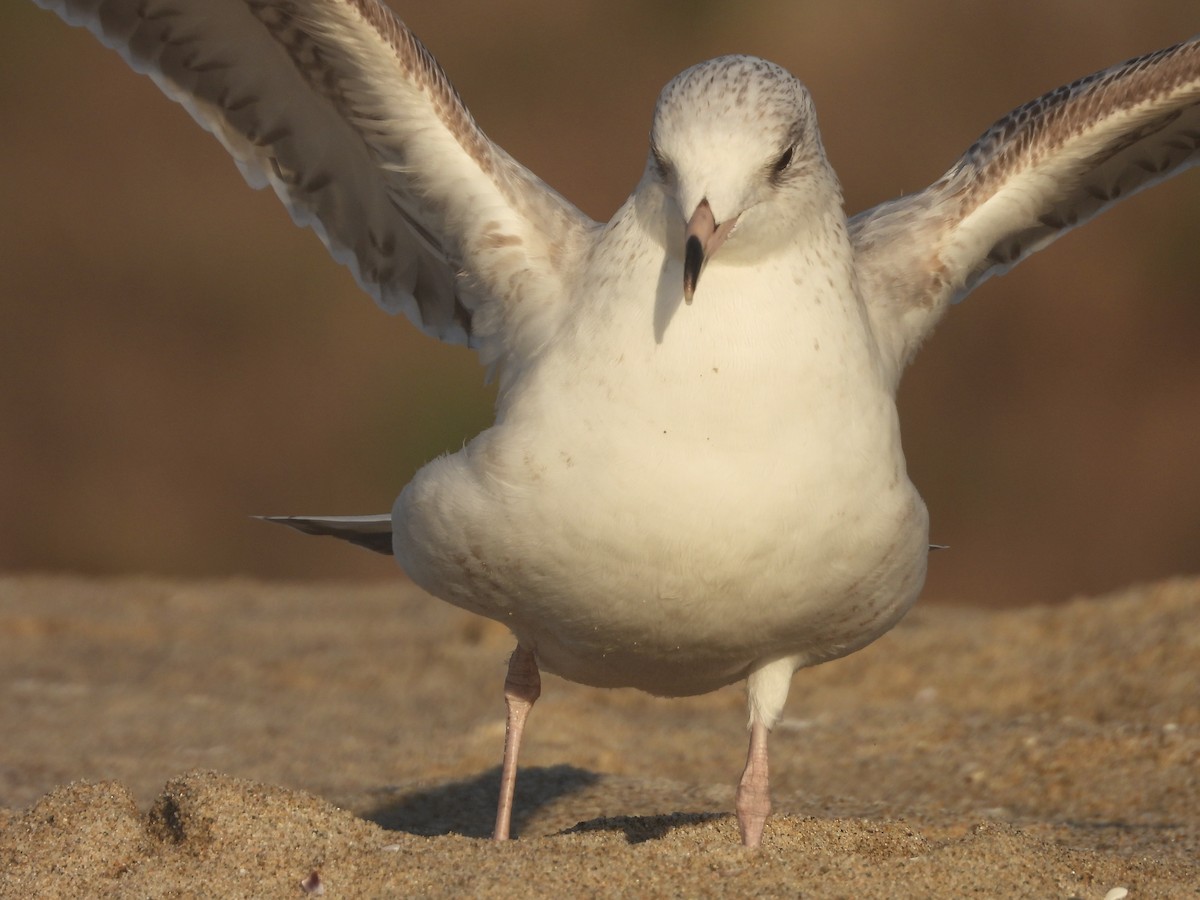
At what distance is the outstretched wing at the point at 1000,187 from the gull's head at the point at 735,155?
67cm

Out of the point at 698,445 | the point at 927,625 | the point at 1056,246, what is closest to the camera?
the point at 698,445

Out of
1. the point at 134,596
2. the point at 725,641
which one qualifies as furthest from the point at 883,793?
the point at 134,596

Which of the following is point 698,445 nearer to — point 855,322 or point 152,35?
point 855,322

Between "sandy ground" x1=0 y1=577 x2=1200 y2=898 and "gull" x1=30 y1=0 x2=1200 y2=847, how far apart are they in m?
0.53

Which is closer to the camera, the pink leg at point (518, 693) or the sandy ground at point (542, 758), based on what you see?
the sandy ground at point (542, 758)

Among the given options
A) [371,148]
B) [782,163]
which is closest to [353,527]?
[371,148]

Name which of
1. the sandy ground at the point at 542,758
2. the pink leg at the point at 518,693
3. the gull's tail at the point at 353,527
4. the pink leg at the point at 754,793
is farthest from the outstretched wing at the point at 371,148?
the sandy ground at the point at 542,758

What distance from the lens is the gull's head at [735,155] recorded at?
396 centimetres

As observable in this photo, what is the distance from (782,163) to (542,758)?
2802 mm

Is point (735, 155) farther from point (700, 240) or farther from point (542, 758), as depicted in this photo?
point (542, 758)

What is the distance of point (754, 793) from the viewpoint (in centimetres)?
434

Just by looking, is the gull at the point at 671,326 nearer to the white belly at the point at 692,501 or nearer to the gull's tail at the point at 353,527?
the white belly at the point at 692,501

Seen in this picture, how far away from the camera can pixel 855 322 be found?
4250 millimetres

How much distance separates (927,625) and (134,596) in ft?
13.3
